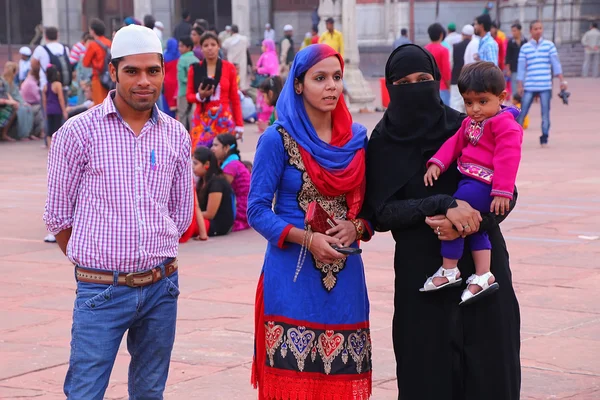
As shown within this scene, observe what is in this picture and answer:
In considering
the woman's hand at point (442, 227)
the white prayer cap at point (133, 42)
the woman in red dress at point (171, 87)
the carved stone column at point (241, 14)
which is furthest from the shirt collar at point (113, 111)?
the carved stone column at point (241, 14)

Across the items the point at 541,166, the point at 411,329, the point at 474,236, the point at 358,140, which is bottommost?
the point at 541,166

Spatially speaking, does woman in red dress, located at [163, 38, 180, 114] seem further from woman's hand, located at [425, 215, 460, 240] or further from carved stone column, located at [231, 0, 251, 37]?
carved stone column, located at [231, 0, 251, 37]

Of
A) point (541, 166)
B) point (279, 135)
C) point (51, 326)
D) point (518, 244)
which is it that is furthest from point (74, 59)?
point (279, 135)

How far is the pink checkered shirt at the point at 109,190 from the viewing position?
3.97 meters

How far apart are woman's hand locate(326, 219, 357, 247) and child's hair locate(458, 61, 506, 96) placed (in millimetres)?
661

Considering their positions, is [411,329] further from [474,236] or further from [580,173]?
[580,173]

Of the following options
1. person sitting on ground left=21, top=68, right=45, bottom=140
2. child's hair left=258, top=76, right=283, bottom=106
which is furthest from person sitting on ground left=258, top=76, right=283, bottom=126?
person sitting on ground left=21, top=68, right=45, bottom=140

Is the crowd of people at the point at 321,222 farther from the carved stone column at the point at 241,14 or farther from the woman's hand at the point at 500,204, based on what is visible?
the carved stone column at the point at 241,14

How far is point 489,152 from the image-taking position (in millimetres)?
4051

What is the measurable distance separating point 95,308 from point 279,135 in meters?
0.96

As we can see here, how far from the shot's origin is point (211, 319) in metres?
6.98

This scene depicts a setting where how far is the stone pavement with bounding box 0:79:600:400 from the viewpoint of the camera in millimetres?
5688

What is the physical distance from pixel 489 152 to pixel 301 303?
91 cm

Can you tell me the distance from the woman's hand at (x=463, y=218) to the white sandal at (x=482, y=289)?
0.61 ft
